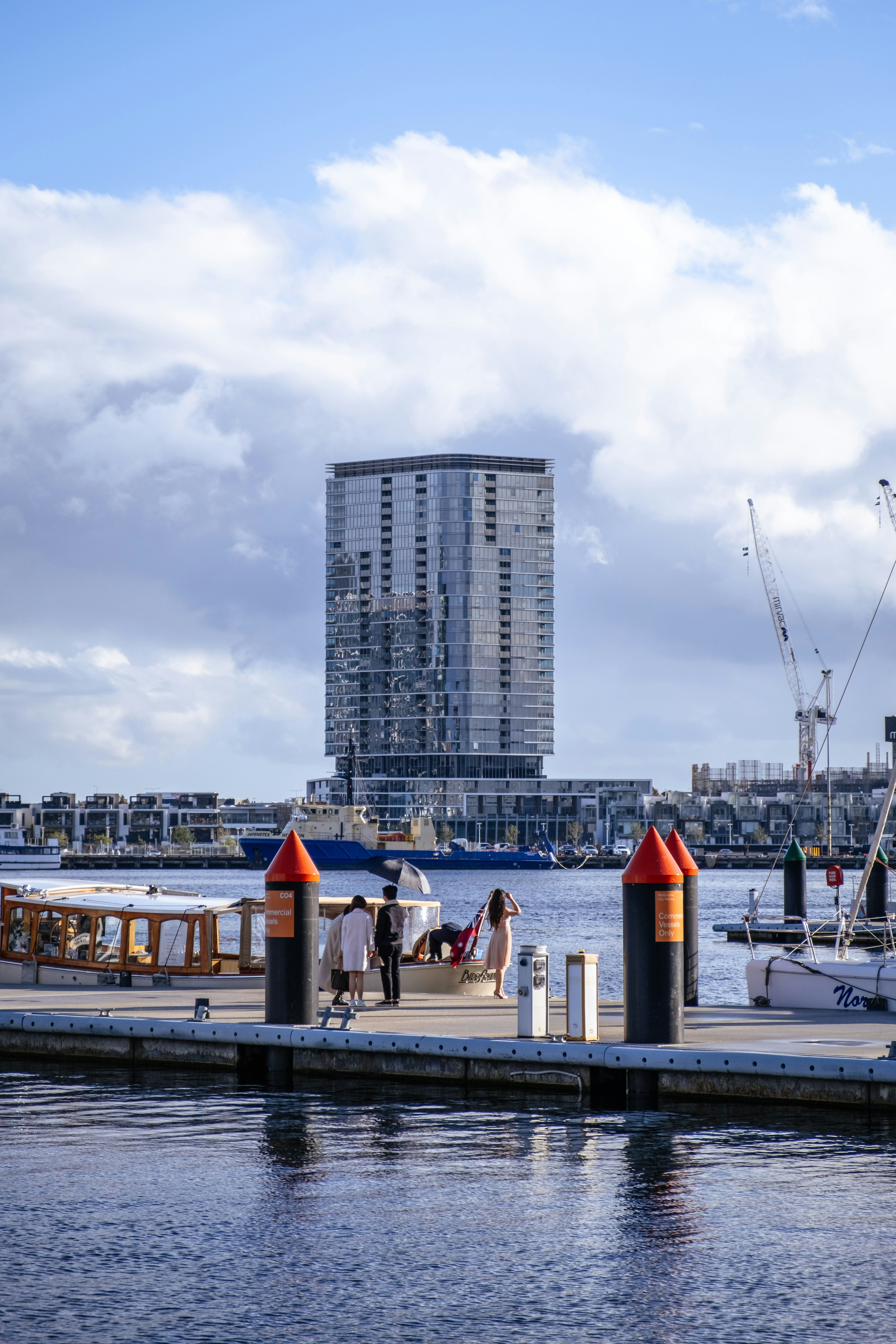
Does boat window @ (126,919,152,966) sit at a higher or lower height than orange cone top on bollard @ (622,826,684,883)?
lower

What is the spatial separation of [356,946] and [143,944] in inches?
316

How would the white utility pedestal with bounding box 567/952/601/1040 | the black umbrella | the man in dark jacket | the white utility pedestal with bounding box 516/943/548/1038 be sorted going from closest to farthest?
the white utility pedestal with bounding box 567/952/601/1040, the white utility pedestal with bounding box 516/943/548/1038, the man in dark jacket, the black umbrella

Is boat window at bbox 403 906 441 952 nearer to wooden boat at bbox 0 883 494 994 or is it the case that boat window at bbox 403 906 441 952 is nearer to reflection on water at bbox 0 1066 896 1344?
wooden boat at bbox 0 883 494 994

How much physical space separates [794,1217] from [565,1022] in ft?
29.0

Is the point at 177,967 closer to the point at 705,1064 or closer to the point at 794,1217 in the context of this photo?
the point at 705,1064

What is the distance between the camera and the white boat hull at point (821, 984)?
25906mm

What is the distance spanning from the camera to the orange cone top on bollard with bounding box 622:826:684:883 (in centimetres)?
1956

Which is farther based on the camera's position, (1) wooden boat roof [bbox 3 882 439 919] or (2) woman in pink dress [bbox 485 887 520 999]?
(1) wooden boat roof [bbox 3 882 439 919]

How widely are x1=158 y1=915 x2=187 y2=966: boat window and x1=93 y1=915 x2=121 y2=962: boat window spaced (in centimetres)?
92

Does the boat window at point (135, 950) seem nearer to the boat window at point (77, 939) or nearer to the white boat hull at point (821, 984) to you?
the boat window at point (77, 939)

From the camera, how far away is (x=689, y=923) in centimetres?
2614

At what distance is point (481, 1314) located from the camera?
11352 mm

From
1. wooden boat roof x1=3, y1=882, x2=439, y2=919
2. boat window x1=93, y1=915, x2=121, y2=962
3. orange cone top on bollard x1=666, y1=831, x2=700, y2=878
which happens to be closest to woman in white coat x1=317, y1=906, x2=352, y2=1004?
wooden boat roof x1=3, y1=882, x2=439, y2=919

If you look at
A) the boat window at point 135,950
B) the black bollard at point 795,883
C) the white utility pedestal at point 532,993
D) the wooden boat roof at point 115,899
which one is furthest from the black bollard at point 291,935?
the black bollard at point 795,883
